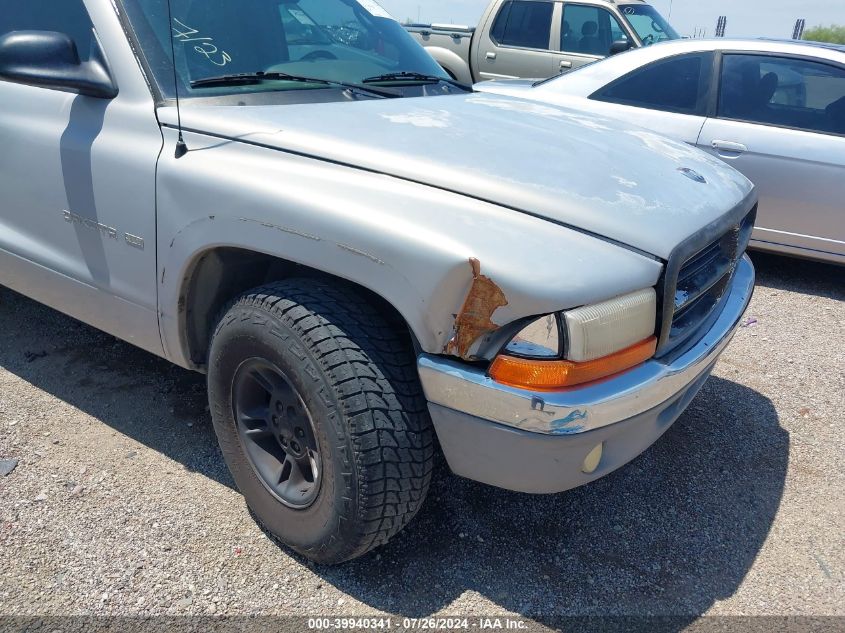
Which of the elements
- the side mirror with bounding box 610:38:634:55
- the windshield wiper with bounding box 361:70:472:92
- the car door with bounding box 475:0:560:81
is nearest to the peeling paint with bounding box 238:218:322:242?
the windshield wiper with bounding box 361:70:472:92

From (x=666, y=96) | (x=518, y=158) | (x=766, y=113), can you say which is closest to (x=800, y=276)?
(x=766, y=113)

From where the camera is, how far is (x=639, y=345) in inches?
73.4

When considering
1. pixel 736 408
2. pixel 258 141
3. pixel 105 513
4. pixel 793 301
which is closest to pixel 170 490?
pixel 105 513

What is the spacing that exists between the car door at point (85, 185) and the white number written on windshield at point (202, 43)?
191mm

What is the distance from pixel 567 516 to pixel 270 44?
80.7 inches

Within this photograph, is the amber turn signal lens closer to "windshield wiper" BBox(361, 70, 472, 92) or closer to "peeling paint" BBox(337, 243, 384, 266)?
"peeling paint" BBox(337, 243, 384, 266)

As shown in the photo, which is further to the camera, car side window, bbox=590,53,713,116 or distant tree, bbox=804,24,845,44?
distant tree, bbox=804,24,845,44

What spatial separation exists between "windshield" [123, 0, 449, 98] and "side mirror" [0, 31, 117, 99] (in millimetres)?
183

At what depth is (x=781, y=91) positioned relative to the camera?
15.3 ft

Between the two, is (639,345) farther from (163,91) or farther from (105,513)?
(105,513)

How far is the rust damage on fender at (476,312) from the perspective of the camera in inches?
66.9

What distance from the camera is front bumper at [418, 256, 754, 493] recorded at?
1753 mm

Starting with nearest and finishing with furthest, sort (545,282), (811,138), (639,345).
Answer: (545,282)
(639,345)
(811,138)

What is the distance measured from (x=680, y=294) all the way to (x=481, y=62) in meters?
7.49
